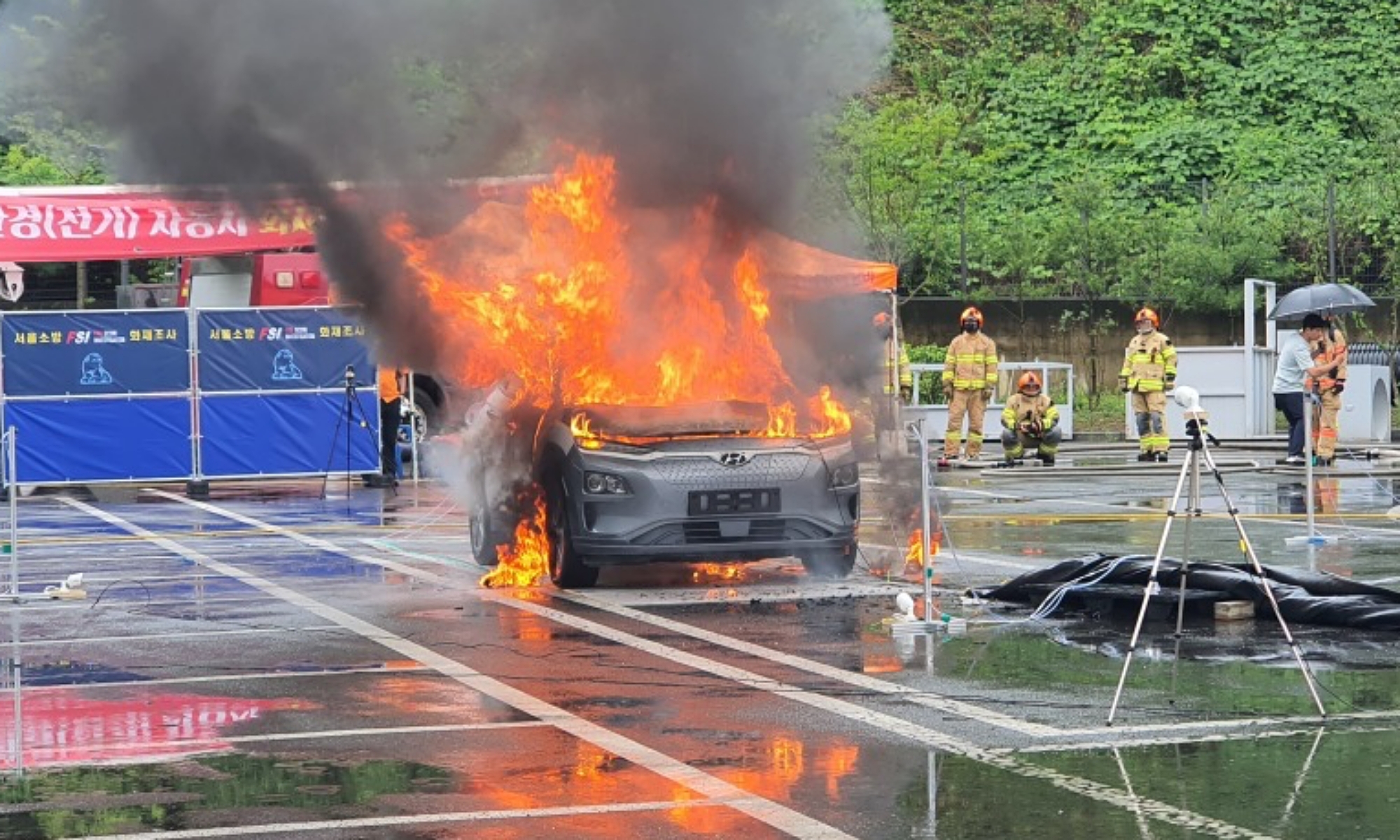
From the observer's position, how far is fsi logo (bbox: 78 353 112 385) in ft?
81.0

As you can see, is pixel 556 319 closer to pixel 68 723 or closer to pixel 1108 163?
pixel 68 723

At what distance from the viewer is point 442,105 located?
15.8 meters

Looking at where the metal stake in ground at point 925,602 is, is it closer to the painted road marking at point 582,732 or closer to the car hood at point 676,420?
the car hood at point 676,420

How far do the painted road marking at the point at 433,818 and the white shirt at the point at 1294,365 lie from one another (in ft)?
61.8

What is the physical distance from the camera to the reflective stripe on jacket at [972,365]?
87.3 feet

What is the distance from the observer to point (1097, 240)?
3453 centimetres

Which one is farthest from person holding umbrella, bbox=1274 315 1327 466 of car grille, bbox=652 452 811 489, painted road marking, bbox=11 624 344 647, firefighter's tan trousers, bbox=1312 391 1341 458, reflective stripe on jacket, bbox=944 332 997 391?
painted road marking, bbox=11 624 344 647

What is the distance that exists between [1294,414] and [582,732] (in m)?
17.8

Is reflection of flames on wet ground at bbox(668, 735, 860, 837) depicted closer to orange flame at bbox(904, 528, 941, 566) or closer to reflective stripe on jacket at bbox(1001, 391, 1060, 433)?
orange flame at bbox(904, 528, 941, 566)

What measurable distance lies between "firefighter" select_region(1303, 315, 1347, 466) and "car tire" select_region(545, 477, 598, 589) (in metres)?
12.7

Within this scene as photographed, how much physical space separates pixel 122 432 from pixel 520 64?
11124 mm

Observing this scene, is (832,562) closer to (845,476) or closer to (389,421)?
(845,476)

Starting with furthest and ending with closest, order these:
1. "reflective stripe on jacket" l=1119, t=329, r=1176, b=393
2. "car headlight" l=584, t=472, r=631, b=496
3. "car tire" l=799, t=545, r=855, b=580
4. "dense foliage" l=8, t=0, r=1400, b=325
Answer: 1. "dense foliage" l=8, t=0, r=1400, b=325
2. "reflective stripe on jacket" l=1119, t=329, r=1176, b=393
3. "car tire" l=799, t=545, r=855, b=580
4. "car headlight" l=584, t=472, r=631, b=496

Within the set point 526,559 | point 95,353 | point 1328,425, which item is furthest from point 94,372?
point 1328,425
